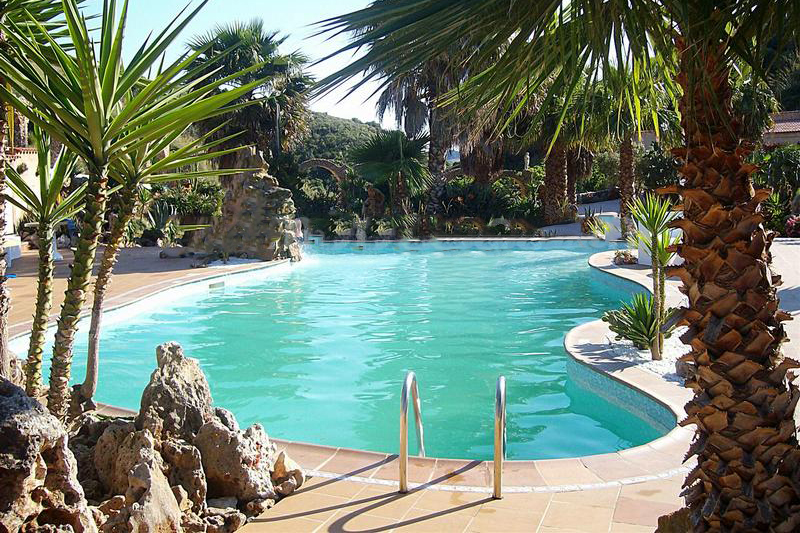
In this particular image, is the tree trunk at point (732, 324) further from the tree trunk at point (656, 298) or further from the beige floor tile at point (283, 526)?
the tree trunk at point (656, 298)

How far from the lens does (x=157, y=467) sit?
3.52m

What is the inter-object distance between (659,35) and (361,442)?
5.51 meters

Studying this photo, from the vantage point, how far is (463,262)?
68.0 ft

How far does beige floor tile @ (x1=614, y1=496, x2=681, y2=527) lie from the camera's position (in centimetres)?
400

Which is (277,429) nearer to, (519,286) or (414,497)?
(414,497)

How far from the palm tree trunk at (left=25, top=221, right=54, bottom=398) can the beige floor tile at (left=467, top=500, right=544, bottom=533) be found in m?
2.83

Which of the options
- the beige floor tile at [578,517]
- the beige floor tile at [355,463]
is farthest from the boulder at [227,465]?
the beige floor tile at [578,517]

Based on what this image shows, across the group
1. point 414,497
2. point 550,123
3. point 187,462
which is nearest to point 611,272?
point 550,123

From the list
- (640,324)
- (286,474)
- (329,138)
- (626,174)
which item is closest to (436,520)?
(286,474)

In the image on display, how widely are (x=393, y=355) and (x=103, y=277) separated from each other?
19.4ft

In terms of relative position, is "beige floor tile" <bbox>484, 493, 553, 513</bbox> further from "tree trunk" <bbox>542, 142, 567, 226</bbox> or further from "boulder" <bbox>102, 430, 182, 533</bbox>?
"tree trunk" <bbox>542, 142, 567, 226</bbox>

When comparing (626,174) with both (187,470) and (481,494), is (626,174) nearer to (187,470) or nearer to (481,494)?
(481,494)

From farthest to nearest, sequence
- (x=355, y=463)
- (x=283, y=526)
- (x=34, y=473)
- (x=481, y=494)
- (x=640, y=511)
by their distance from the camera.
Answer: (x=355, y=463) < (x=481, y=494) < (x=640, y=511) < (x=283, y=526) < (x=34, y=473)

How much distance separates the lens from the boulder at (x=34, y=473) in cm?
221
